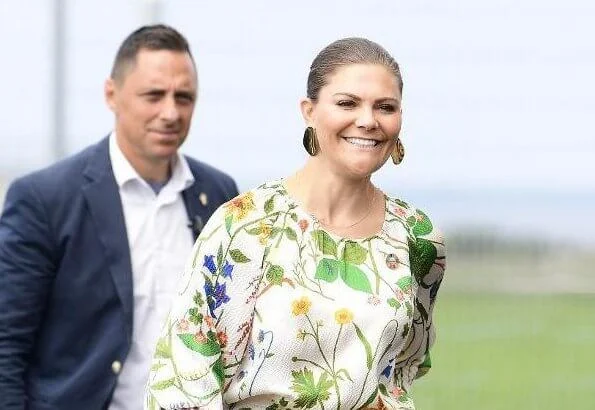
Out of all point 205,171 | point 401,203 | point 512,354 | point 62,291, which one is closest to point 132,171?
point 205,171

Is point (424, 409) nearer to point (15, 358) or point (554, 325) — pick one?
point (554, 325)

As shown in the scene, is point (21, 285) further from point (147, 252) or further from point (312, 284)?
point (312, 284)

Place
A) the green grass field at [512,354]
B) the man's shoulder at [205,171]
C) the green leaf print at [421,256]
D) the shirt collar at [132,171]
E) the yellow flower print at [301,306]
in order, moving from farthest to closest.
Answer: the green grass field at [512,354] → the man's shoulder at [205,171] → the shirt collar at [132,171] → the green leaf print at [421,256] → the yellow flower print at [301,306]

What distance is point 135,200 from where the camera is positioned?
5367 mm

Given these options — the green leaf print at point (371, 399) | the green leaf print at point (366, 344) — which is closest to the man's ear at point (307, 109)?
the green leaf print at point (366, 344)

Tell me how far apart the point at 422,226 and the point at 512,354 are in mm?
12839

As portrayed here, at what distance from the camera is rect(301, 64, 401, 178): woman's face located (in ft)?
12.2

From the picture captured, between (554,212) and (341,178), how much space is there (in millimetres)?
8044

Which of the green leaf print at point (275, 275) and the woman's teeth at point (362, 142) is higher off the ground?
the woman's teeth at point (362, 142)

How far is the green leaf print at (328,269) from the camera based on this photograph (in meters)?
3.74

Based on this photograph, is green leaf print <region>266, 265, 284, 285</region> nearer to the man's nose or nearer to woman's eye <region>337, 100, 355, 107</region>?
woman's eye <region>337, 100, 355, 107</region>

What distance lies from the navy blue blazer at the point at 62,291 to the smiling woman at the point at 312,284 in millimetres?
1370

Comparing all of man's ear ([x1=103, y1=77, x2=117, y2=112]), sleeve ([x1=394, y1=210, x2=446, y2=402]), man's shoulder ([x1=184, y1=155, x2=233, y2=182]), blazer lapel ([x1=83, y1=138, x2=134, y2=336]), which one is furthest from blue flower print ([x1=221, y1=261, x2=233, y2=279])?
man's ear ([x1=103, y1=77, x2=117, y2=112])

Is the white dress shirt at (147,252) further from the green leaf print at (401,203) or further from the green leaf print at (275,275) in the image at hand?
the green leaf print at (275,275)
